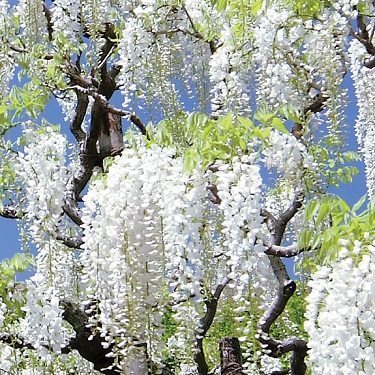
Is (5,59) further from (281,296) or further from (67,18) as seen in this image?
(281,296)

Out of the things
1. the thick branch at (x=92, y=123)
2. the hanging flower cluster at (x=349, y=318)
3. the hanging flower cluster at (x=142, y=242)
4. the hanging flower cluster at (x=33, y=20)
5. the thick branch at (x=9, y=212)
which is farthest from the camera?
the thick branch at (x=92, y=123)

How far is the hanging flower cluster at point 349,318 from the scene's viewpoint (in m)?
2.48

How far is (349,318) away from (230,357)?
6.69 feet

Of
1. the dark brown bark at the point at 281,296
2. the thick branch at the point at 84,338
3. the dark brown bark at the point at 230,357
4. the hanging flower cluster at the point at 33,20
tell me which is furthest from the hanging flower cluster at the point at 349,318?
the hanging flower cluster at the point at 33,20

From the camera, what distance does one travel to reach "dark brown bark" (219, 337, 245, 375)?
4426 mm

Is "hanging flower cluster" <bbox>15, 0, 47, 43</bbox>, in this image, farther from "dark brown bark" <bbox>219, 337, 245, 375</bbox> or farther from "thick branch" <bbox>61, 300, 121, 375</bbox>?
"dark brown bark" <bbox>219, 337, 245, 375</bbox>

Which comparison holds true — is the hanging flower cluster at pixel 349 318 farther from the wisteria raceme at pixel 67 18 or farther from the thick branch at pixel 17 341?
the wisteria raceme at pixel 67 18

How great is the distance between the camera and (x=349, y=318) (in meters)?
2.52

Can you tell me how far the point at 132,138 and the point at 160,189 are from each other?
1.60 ft

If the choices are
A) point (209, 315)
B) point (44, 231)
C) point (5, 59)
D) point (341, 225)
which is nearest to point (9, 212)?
point (5, 59)

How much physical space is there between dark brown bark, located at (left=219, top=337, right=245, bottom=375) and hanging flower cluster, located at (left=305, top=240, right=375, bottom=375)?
1.79 m

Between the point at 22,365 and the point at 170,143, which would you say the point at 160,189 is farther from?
the point at 22,365

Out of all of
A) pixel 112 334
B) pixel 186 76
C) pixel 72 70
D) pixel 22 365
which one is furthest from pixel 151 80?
pixel 22 365

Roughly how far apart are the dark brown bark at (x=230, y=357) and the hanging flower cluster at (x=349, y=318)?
1.79 metres
